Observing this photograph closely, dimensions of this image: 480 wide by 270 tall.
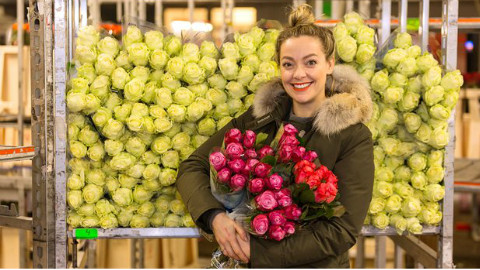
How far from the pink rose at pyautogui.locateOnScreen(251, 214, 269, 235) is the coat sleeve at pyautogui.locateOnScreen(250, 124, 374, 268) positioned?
0.42 feet

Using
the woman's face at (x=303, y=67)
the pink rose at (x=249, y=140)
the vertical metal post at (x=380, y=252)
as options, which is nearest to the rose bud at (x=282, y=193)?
the pink rose at (x=249, y=140)

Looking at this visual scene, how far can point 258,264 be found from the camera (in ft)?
6.59

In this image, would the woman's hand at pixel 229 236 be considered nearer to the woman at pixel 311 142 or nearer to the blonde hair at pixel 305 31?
the woman at pixel 311 142

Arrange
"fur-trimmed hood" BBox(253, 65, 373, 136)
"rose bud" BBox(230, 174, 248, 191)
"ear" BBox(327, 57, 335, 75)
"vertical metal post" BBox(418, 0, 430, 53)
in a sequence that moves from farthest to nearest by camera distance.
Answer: "vertical metal post" BBox(418, 0, 430, 53), "ear" BBox(327, 57, 335, 75), "fur-trimmed hood" BBox(253, 65, 373, 136), "rose bud" BBox(230, 174, 248, 191)

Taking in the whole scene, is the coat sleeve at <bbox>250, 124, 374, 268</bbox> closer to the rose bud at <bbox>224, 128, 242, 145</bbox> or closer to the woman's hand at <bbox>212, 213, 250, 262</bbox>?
the woman's hand at <bbox>212, 213, 250, 262</bbox>

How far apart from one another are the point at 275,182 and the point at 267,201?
0.06m

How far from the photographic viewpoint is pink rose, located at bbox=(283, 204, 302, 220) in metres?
1.88

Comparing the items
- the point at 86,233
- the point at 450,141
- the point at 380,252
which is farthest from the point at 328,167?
the point at 380,252

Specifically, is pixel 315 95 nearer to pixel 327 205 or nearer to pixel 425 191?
pixel 327 205

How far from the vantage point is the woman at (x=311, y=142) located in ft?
6.63

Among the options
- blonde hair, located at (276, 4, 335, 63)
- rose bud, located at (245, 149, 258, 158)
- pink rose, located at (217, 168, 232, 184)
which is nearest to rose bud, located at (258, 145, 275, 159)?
rose bud, located at (245, 149, 258, 158)

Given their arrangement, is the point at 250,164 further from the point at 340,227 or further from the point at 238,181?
the point at 340,227

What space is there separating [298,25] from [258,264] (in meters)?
0.91

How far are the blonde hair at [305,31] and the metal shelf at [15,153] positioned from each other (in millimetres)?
1146
